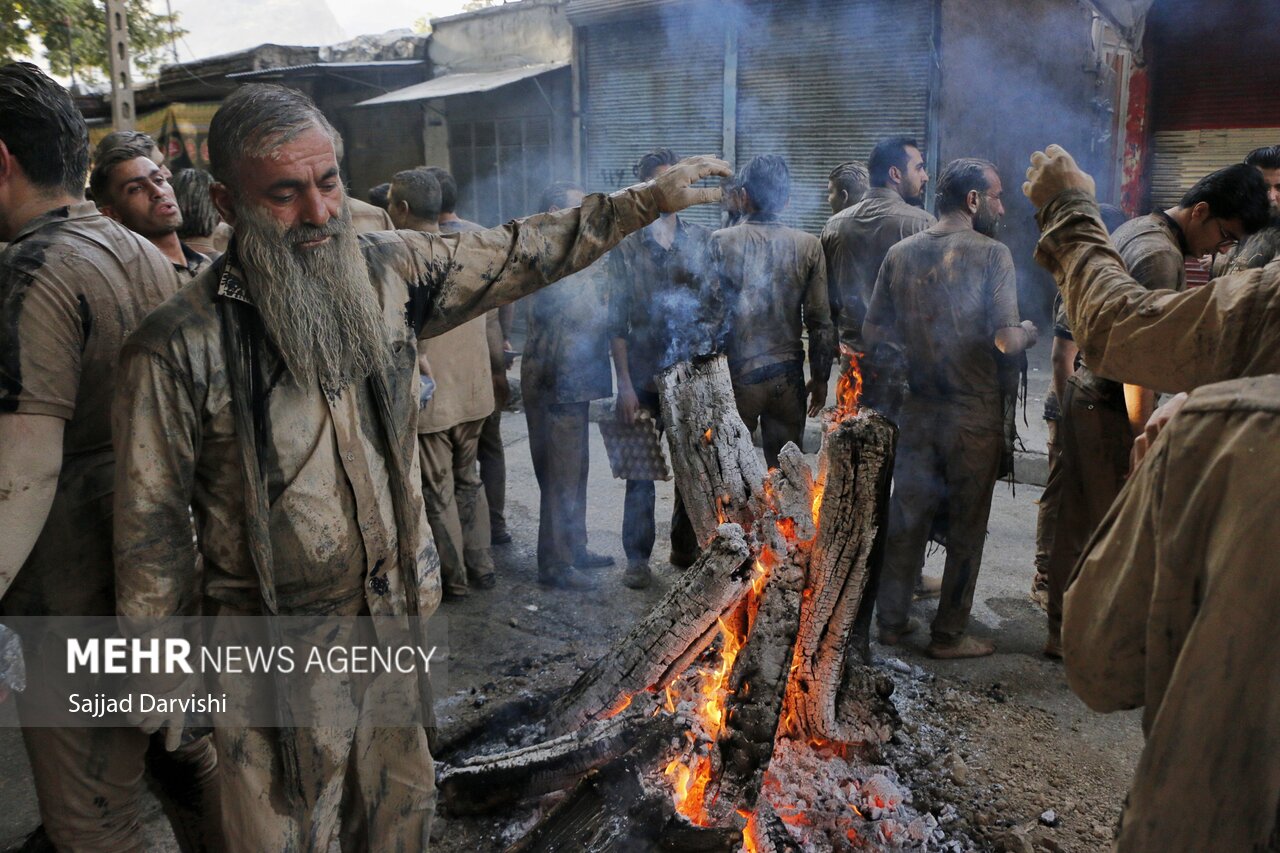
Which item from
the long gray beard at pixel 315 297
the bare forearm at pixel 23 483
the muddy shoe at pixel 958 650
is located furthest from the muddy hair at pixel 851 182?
the bare forearm at pixel 23 483

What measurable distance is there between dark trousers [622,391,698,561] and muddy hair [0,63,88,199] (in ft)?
11.0

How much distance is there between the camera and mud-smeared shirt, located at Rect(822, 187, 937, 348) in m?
5.42

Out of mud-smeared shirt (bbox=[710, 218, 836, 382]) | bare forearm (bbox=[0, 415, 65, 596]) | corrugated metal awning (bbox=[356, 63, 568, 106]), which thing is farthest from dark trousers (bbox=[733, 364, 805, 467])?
corrugated metal awning (bbox=[356, 63, 568, 106])

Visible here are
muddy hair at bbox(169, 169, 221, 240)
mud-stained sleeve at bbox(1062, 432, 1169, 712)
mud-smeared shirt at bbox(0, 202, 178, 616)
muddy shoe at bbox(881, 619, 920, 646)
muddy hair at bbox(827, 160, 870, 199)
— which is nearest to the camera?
mud-stained sleeve at bbox(1062, 432, 1169, 712)

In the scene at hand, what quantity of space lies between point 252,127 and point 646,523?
12.4ft

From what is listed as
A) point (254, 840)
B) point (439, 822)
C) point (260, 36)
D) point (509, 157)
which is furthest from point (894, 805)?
point (260, 36)

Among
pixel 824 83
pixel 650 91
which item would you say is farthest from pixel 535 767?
pixel 650 91

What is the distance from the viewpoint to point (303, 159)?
2.13 m

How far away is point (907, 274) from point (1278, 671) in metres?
3.46

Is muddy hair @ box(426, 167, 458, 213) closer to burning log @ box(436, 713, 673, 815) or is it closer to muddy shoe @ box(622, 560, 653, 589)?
muddy shoe @ box(622, 560, 653, 589)

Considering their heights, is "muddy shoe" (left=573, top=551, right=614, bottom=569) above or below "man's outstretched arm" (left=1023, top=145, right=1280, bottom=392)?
below

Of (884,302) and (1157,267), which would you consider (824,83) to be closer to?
(884,302)

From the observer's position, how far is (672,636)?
3396 mm

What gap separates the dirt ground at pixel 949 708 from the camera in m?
3.18
